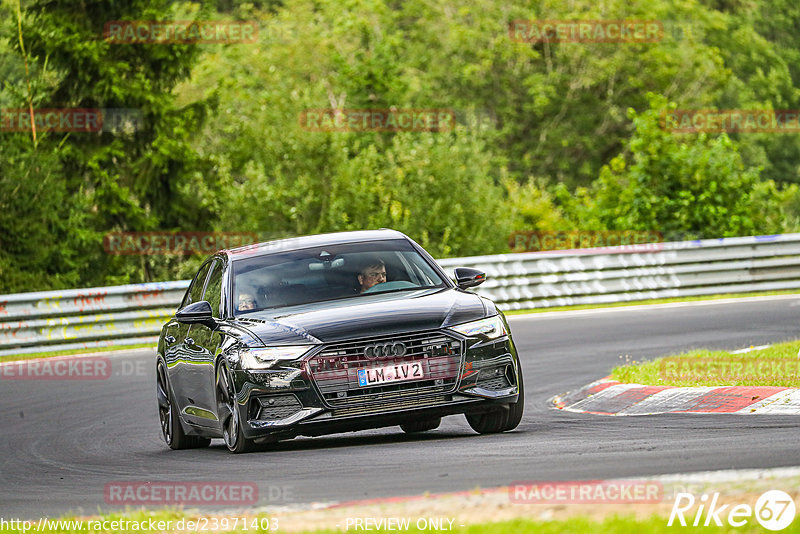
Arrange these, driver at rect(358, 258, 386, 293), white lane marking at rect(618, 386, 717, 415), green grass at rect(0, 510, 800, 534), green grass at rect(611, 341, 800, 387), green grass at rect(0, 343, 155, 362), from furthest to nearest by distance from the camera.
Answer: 1. green grass at rect(0, 343, 155, 362)
2. green grass at rect(611, 341, 800, 387)
3. white lane marking at rect(618, 386, 717, 415)
4. driver at rect(358, 258, 386, 293)
5. green grass at rect(0, 510, 800, 534)

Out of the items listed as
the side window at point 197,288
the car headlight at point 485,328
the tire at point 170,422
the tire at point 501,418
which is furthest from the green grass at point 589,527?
the side window at point 197,288

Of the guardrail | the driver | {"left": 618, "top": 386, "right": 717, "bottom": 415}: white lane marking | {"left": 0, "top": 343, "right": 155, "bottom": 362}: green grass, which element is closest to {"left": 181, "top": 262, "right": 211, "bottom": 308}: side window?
the driver

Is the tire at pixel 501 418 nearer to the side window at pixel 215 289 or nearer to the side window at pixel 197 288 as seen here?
the side window at pixel 215 289

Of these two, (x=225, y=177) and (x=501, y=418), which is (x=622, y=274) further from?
(x=501, y=418)

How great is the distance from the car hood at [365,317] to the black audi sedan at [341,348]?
0.03ft

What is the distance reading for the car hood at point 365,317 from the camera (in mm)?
8898

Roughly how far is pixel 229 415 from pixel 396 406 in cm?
125

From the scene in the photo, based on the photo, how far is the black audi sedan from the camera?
8.85 metres

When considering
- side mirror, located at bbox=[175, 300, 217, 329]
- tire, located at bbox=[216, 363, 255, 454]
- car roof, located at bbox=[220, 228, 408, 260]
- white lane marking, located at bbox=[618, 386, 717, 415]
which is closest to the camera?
tire, located at bbox=[216, 363, 255, 454]

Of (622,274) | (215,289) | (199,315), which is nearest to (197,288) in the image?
(215,289)

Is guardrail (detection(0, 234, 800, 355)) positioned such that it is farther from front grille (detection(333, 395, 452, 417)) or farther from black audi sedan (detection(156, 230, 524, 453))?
front grille (detection(333, 395, 452, 417))

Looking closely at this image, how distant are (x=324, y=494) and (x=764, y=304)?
615 inches

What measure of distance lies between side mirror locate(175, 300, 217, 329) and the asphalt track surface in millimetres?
973

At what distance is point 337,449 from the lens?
925cm
